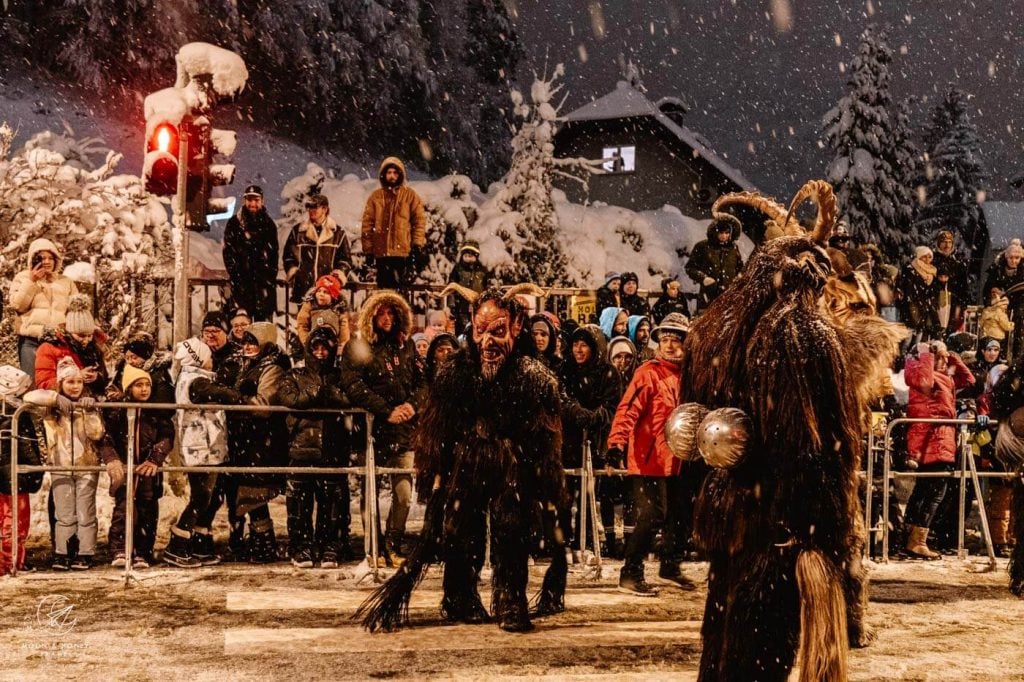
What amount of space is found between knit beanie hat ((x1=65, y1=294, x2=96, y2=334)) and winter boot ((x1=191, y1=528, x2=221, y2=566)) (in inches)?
73.7

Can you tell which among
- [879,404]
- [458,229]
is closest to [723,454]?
[879,404]

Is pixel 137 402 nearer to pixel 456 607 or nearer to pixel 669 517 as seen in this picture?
pixel 456 607

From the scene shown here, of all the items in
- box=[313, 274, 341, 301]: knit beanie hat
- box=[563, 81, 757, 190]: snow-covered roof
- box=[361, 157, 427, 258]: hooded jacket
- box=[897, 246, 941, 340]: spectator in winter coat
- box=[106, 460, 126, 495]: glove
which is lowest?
box=[106, 460, 126, 495]: glove

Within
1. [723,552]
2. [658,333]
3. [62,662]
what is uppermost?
[658,333]

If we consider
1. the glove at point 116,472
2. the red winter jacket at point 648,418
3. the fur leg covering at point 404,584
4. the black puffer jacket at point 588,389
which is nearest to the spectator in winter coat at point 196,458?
the glove at point 116,472

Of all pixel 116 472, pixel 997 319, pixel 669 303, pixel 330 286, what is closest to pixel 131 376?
pixel 116 472

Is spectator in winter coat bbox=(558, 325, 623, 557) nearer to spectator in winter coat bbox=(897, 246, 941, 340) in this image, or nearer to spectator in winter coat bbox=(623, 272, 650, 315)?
spectator in winter coat bbox=(623, 272, 650, 315)

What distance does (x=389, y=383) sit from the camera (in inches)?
379

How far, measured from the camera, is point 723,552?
5.06 metres

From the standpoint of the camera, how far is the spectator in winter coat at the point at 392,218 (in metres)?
13.8

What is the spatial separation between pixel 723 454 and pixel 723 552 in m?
0.50

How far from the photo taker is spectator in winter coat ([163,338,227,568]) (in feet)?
31.6

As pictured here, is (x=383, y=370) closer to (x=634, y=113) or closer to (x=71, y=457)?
(x=71, y=457)

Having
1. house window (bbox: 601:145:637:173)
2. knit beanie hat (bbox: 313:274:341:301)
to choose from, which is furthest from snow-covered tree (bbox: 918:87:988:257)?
knit beanie hat (bbox: 313:274:341:301)
